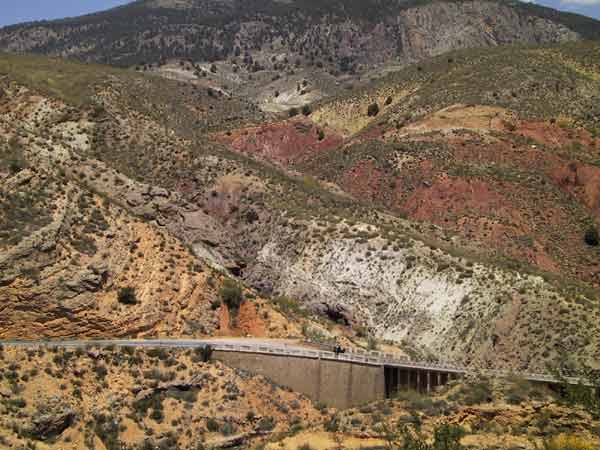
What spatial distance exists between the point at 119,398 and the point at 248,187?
106 ft

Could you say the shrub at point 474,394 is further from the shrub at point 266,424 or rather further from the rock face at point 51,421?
the rock face at point 51,421

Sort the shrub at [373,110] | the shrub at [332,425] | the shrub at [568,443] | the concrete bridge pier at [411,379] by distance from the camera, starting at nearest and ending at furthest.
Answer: the shrub at [568,443] < the shrub at [332,425] < the concrete bridge pier at [411,379] < the shrub at [373,110]

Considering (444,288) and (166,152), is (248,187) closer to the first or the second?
(166,152)

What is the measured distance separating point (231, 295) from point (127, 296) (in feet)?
21.8

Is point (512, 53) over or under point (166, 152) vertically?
over

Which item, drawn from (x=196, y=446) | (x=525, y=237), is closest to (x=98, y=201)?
(x=196, y=446)

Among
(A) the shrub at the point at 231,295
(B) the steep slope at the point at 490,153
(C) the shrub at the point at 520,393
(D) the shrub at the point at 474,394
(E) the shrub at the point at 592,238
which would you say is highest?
(B) the steep slope at the point at 490,153

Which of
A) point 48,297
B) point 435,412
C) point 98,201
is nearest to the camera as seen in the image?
point 435,412

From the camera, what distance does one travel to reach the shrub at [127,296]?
39469 mm

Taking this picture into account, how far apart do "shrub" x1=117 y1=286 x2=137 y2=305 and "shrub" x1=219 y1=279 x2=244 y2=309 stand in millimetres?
5803

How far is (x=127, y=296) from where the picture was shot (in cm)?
3966

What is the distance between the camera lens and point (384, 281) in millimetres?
Result: 52500

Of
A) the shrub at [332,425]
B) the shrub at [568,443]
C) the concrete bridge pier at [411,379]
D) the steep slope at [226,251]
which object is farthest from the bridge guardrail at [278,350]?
the shrub at [568,443]

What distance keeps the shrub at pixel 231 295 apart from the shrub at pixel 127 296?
19.0 feet
